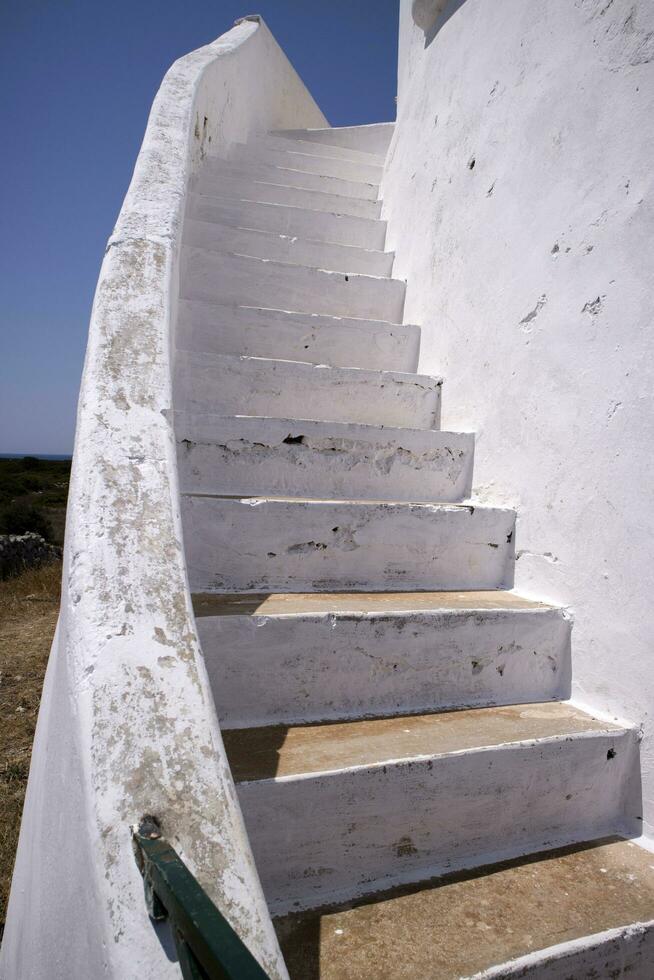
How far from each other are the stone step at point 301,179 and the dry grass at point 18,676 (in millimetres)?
3475

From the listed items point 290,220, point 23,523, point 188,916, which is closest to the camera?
point 188,916

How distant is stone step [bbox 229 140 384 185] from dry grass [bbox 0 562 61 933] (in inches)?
149

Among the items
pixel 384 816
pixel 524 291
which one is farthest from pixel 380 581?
pixel 524 291

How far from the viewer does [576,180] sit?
1907 millimetres

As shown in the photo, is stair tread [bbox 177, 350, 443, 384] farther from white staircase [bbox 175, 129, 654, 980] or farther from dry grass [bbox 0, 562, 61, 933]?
dry grass [bbox 0, 562, 61, 933]

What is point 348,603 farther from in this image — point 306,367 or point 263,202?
point 263,202

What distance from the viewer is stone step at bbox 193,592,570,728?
154 cm

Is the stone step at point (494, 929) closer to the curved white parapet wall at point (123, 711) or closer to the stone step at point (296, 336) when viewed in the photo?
the curved white parapet wall at point (123, 711)

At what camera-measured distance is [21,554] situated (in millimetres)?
6965

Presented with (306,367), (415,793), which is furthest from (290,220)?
(415,793)

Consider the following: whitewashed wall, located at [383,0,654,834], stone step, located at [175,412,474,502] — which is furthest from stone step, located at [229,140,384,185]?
stone step, located at [175,412,474,502]

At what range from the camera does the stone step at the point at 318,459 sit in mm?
2045

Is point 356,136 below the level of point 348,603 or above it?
above

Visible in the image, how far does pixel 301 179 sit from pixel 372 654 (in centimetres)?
367
